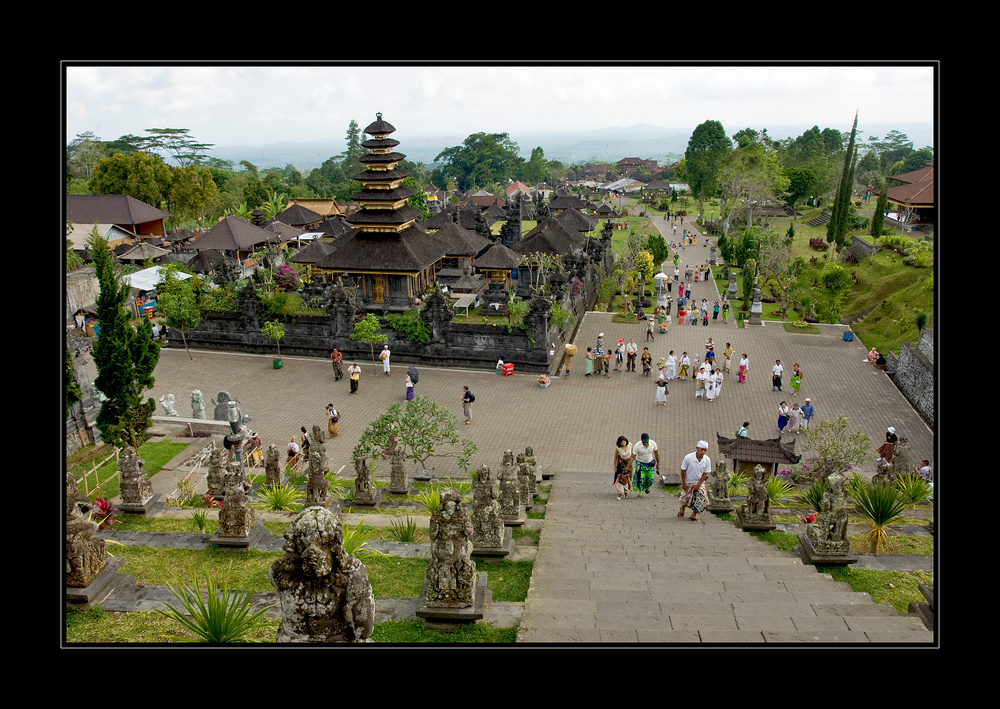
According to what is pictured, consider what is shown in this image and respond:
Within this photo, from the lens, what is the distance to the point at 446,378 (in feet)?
71.8

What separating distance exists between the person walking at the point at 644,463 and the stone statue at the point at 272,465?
23.8ft

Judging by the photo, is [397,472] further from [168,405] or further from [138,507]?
[168,405]

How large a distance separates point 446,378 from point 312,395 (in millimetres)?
4556

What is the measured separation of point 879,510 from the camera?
30.1 feet

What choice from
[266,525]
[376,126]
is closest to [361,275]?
[376,126]

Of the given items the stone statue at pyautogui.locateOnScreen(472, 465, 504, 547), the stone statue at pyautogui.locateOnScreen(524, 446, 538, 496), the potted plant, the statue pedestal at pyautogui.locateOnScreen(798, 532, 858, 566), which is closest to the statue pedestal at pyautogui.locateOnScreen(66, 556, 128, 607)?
the stone statue at pyautogui.locateOnScreen(472, 465, 504, 547)

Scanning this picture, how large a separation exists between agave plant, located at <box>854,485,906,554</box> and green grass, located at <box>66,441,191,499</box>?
13.0m

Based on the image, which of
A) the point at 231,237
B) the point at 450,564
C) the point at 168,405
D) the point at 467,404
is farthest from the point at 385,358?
the point at 231,237

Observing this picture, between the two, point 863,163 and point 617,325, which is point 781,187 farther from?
point 617,325

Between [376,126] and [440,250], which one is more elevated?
[376,126]

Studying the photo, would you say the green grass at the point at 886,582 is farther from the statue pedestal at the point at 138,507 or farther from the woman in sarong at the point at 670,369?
the woman in sarong at the point at 670,369

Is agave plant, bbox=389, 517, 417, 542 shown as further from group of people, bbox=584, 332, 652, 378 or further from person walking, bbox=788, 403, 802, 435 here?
group of people, bbox=584, 332, 652, 378

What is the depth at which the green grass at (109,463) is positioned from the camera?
12430mm

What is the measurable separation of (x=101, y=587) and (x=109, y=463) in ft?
27.7
